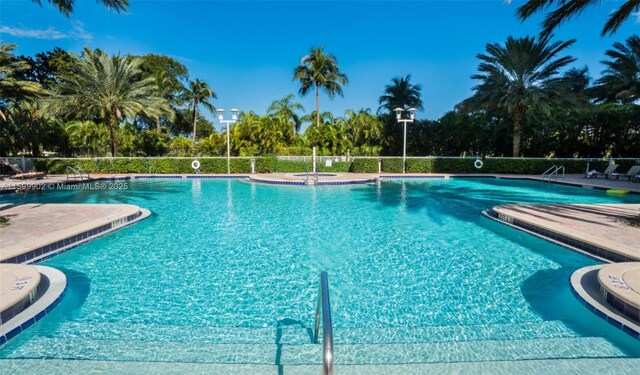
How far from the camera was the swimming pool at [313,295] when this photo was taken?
345 centimetres

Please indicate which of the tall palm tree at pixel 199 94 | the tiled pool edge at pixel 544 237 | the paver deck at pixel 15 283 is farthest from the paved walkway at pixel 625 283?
the tall palm tree at pixel 199 94

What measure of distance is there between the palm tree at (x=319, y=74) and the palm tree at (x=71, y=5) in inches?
807

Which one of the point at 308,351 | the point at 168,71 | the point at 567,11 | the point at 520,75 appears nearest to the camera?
the point at 308,351

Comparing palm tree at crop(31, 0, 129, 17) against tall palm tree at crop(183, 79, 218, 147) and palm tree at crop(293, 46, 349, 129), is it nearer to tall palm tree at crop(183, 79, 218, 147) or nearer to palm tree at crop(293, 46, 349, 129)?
palm tree at crop(293, 46, 349, 129)

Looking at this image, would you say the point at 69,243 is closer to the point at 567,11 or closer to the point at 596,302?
the point at 596,302

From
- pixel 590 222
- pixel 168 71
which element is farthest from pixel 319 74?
pixel 590 222

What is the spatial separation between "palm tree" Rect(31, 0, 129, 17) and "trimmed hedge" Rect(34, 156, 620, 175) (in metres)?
13.4

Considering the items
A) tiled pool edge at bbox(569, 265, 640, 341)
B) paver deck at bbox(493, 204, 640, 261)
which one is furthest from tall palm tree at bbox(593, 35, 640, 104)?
tiled pool edge at bbox(569, 265, 640, 341)

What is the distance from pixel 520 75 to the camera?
21672 millimetres

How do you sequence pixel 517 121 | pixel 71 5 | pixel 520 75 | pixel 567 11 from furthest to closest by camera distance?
pixel 517 121 < pixel 520 75 < pixel 71 5 < pixel 567 11

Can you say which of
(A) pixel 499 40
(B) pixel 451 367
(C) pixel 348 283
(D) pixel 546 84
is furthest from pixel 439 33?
(B) pixel 451 367

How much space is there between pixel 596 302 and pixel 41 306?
21.8ft

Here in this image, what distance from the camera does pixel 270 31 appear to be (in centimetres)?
2898

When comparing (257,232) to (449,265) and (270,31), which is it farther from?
(270,31)
